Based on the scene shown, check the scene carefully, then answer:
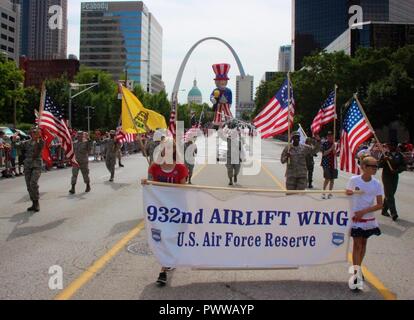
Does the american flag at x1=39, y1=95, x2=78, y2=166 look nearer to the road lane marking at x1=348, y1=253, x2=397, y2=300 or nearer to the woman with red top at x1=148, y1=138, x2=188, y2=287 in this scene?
the woman with red top at x1=148, y1=138, x2=188, y2=287

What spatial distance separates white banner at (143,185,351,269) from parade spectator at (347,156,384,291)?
0.50 ft

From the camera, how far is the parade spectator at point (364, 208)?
6140 mm

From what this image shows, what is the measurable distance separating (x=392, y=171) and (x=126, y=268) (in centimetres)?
705

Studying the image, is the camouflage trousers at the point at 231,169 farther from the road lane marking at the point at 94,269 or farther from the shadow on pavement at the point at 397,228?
the road lane marking at the point at 94,269

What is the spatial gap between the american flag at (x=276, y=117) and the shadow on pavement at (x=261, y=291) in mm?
5609

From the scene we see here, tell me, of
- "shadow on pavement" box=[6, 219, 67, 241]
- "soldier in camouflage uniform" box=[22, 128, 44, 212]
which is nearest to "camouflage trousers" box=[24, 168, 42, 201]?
"soldier in camouflage uniform" box=[22, 128, 44, 212]

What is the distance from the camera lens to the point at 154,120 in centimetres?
1302

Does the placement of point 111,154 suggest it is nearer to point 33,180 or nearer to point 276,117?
point 33,180

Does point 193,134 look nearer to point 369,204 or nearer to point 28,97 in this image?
point 369,204

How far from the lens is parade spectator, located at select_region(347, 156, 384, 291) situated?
614 centimetres

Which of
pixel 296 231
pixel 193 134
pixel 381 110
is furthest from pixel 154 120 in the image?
pixel 381 110

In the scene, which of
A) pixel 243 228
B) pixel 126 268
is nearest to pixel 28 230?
pixel 126 268

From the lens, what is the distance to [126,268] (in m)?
6.79
